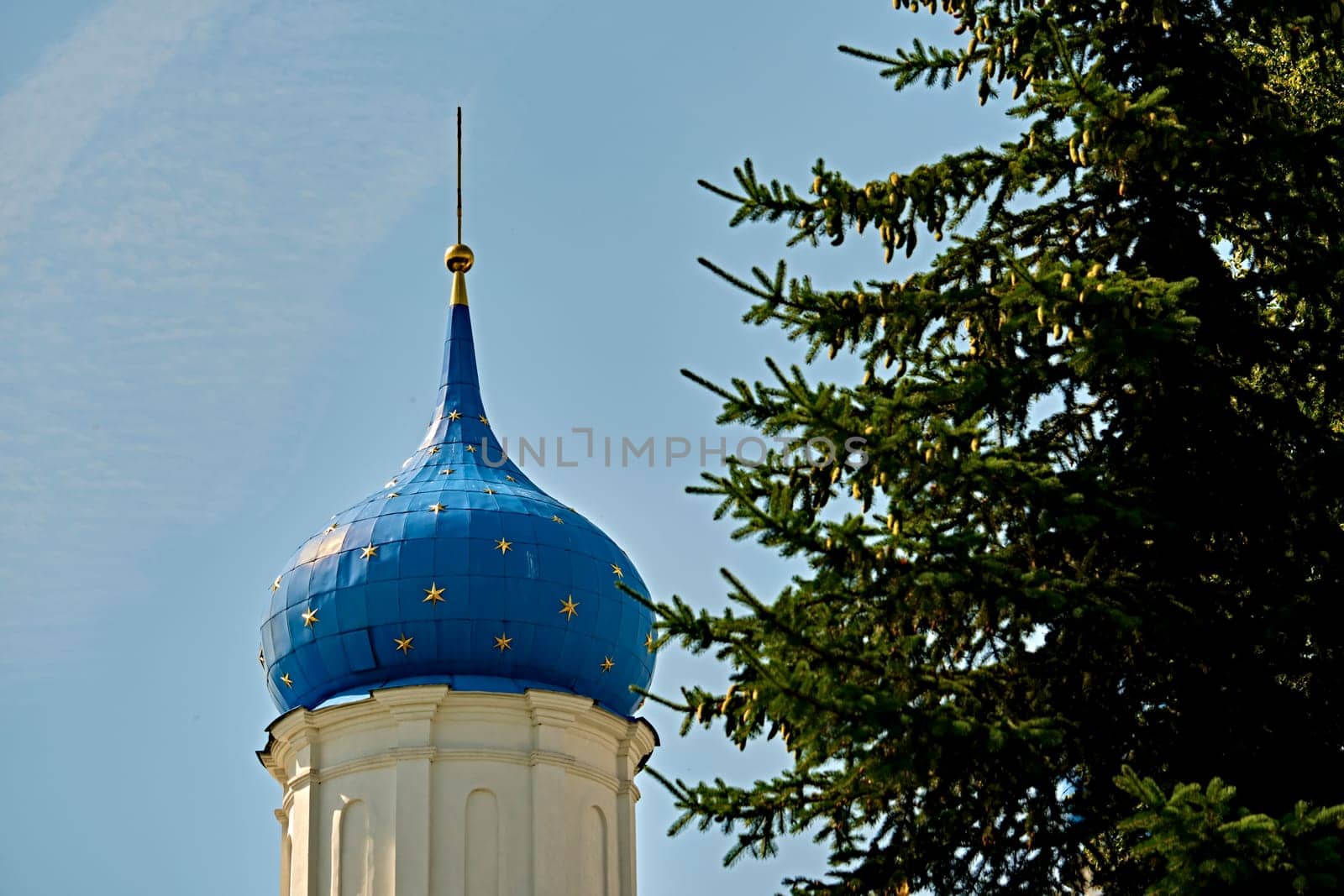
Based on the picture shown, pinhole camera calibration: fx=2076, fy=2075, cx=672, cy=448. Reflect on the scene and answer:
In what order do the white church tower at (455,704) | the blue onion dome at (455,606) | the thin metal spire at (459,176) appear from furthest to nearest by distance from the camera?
the thin metal spire at (459,176), the blue onion dome at (455,606), the white church tower at (455,704)

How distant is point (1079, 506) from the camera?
9031 millimetres

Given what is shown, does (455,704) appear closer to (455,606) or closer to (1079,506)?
(455,606)

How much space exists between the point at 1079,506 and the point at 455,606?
1503 centimetres

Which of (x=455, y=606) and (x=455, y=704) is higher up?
(x=455, y=606)

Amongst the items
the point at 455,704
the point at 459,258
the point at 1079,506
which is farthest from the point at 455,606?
the point at 1079,506

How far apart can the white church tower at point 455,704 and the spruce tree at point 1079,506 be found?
1340cm

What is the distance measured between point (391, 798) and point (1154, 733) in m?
14.5

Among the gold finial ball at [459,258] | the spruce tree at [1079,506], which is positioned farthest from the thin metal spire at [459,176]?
the spruce tree at [1079,506]

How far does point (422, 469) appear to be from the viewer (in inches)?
1001

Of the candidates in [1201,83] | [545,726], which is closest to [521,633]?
[545,726]

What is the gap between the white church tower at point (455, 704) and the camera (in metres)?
23.0

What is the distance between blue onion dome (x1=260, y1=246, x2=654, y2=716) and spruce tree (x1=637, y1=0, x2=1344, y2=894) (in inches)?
526

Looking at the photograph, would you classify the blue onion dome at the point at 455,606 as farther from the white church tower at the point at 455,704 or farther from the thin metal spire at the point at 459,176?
the thin metal spire at the point at 459,176

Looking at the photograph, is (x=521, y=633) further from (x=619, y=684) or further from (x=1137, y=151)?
(x=1137, y=151)
